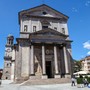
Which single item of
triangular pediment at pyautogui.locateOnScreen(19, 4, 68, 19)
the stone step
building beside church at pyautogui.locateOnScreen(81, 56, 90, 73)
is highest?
triangular pediment at pyautogui.locateOnScreen(19, 4, 68, 19)

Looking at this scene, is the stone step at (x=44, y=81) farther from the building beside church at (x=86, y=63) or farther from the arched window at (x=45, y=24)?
the building beside church at (x=86, y=63)

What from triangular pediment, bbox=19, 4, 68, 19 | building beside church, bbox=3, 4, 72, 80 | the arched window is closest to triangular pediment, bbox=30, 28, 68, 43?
building beside church, bbox=3, 4, 72, 80

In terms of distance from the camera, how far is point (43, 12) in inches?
1384

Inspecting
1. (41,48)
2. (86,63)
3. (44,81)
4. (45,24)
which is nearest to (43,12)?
(45,24)

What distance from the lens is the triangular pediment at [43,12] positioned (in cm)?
3409

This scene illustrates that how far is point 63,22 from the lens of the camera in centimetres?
3588

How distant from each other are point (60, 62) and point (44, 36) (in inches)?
256

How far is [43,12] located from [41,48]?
923cm

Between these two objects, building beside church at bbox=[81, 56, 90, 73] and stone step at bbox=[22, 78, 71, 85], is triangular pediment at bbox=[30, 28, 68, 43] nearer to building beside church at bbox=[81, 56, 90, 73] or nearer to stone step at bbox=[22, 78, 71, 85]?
stone step at bbox=[22, 78, 71, 85]

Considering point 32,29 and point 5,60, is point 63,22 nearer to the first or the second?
point 32,29

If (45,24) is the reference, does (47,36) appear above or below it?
below

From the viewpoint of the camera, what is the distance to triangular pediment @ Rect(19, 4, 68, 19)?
3409cm

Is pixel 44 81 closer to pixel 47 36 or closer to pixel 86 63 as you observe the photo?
pixel 47 36

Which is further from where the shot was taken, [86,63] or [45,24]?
[86,63]
